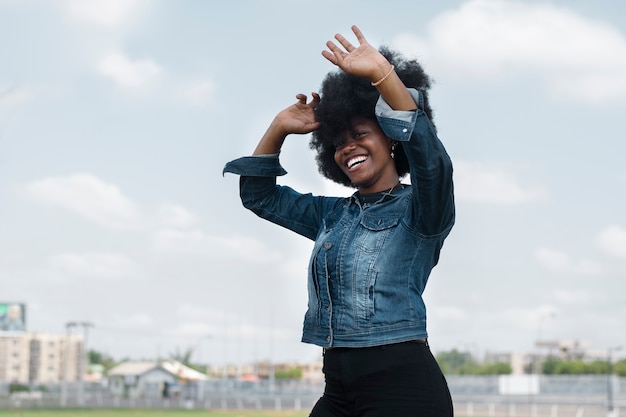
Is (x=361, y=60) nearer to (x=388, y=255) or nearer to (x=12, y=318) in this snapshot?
(x=388, y=255)

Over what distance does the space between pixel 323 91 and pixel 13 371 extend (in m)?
156

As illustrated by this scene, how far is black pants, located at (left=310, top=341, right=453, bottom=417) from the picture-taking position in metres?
3.06

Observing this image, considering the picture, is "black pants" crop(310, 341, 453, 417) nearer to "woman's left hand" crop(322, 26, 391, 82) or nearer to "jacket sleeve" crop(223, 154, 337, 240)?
"jacket sleeve" crop(223, 154, 337, 240)

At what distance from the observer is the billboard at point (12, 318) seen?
310ft

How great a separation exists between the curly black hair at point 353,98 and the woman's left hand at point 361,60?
0.33 m

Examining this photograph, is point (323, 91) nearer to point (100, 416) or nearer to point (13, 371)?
point (100, 416)

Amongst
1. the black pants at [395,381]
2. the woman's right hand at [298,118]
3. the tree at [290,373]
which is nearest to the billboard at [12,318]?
the tree at [290,373]

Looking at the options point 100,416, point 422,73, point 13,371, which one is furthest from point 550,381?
→ point 13,371

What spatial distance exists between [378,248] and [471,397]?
64484mm

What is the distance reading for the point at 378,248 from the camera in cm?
316

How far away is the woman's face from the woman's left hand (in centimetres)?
34

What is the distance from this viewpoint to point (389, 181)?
338 cm

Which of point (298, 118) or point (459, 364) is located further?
point (459, 364)

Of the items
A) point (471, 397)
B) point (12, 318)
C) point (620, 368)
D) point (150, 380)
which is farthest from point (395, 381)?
point (150, 380)
